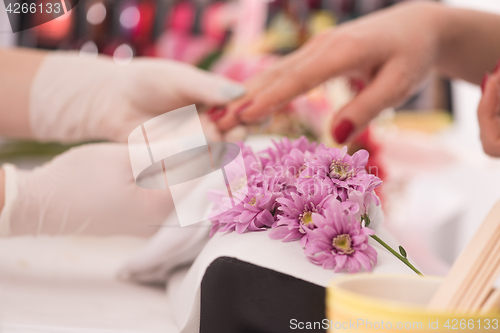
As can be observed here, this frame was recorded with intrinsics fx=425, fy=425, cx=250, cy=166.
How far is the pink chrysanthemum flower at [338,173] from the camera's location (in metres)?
0.24

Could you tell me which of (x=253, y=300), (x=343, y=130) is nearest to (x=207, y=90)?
(x=343, y=130)

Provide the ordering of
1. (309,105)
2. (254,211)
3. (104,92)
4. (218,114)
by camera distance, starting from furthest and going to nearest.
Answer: (309,105)
(104,92)
(218,114)
(254,211)

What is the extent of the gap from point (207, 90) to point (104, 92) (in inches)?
6.9

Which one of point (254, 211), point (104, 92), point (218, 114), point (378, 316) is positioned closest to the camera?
point (378, 316)

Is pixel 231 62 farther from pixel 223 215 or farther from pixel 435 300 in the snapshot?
pixel 435 300

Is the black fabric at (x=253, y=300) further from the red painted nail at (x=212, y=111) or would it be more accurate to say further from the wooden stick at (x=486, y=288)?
the red painted nail at (x=212, y=111)

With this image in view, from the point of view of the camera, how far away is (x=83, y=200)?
0.94 feet

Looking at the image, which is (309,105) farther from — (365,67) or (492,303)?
(492,303)

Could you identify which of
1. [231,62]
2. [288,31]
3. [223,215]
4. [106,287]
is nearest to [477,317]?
[223,215]

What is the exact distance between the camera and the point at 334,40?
0.44 metres

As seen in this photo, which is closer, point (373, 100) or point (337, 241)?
point (337, 241)

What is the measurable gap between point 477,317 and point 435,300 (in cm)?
2

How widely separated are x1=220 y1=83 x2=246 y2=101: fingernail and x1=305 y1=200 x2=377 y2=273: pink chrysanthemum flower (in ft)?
0.78

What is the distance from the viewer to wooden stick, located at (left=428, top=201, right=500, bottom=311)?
173mm
